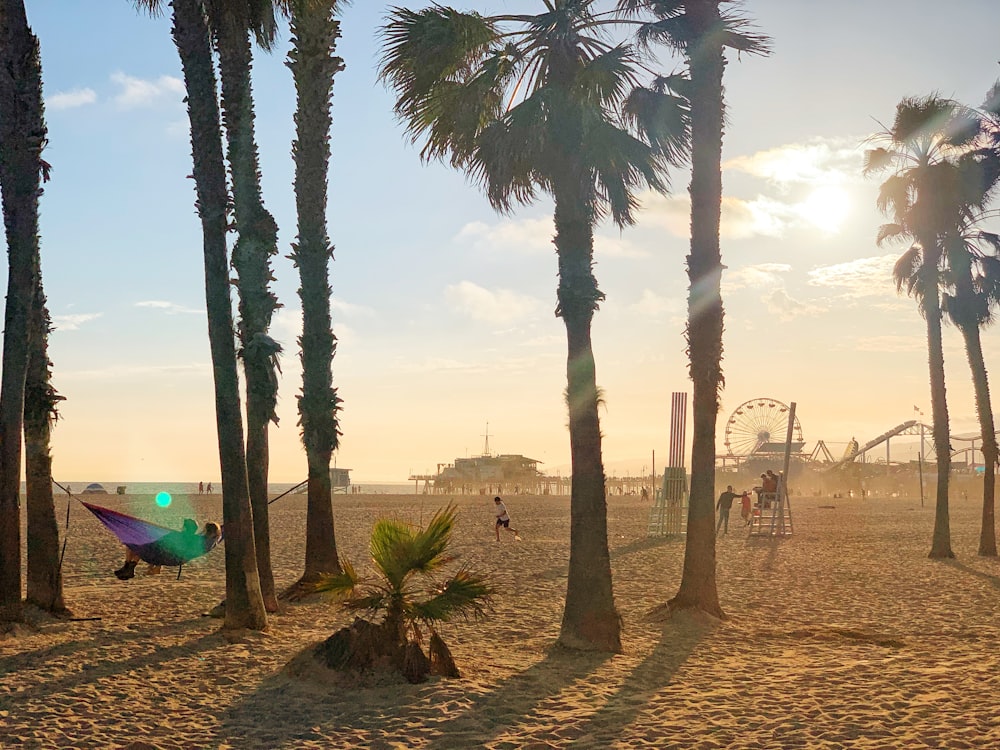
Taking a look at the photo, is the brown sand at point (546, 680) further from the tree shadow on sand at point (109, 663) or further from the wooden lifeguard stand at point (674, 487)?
the wooden lifeguard stand at point (674, 487)

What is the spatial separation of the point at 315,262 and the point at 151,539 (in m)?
4.65

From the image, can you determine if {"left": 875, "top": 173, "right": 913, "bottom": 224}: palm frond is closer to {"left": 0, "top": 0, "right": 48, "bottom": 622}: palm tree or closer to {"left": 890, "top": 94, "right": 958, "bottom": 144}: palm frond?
{"left": 890, "top": 94, "right": 958, "bottom": 144}: palm frond

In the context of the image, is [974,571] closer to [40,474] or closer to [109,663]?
[109,663]

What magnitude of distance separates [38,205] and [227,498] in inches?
161

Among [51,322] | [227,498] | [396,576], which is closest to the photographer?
[396,576]

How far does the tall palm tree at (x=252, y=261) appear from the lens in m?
12.0

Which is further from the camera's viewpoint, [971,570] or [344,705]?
[971,570]

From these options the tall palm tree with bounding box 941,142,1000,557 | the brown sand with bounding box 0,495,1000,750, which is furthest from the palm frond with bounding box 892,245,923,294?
the brown sand with bounding box 0,495,1000,750

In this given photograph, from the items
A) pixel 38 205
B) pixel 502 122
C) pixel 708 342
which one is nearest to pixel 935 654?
pixel 708 342

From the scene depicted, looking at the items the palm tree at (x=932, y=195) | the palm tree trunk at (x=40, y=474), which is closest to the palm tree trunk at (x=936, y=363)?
the palm tree at (x=932, y=195)

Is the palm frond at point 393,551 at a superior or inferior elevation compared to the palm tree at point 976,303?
inferior

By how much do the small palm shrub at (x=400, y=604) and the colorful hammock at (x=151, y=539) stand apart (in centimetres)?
597

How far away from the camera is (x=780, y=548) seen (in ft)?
75.1

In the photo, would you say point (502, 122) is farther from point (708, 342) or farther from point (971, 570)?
point (971, 570)
